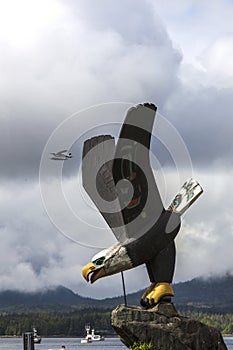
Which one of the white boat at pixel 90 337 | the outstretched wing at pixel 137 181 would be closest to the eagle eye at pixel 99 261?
the outstretched wing at pixel 137 181

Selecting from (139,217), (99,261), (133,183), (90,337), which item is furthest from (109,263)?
(90,337)

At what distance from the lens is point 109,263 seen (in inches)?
952

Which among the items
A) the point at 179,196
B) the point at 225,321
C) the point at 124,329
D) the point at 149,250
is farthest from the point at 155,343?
the point at 225,321

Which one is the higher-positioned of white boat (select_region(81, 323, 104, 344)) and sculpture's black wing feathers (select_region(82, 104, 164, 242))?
white boat (select_region(81, 323, 104, 344))

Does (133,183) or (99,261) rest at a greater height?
(133,183)

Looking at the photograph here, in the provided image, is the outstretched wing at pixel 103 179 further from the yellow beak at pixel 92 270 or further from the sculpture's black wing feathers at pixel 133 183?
the yellow beak at pixel 92 270

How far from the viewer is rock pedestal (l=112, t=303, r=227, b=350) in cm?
2348

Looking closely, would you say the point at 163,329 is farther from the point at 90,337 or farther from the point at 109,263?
the point at 90,337

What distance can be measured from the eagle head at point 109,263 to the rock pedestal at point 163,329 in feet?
3.58

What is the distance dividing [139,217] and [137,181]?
104 cm

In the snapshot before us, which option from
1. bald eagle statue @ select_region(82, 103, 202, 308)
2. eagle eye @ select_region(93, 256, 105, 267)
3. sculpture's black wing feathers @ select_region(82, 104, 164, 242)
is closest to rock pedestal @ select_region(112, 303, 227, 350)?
bald eagle statue @ select_region(82, 103, 202, 308)

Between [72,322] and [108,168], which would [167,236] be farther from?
[72,322]

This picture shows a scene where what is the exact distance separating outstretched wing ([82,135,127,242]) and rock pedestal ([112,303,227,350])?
2.23 metres

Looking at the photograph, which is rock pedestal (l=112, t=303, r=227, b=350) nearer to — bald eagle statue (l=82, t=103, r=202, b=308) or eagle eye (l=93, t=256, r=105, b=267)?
bald eagle statue (l=82, t=103, r=202, b=308)
